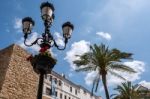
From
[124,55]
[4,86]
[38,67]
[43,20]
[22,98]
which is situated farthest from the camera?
[124,55]

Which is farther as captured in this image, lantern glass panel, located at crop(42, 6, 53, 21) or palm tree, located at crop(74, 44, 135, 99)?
palm tree, located at crop(74, 44, 135, 99)

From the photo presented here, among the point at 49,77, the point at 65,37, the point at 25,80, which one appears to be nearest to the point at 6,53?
the point at 25,80

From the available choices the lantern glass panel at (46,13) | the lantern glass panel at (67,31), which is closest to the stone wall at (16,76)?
the lantern glass panel at (67,31)

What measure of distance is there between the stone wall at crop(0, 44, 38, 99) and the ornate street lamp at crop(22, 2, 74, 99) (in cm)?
856

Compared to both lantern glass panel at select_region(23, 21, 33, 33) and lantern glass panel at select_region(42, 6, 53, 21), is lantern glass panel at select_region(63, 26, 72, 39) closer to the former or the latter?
lantern glass panel at select_region(42, 6, 53, 21)

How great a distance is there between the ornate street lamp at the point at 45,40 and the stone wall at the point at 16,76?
8561 mm

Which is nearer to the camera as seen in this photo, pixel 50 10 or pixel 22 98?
pixel 50 10

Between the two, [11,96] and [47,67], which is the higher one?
[11,96]

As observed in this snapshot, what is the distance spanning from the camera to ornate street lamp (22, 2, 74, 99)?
9078 millimetres

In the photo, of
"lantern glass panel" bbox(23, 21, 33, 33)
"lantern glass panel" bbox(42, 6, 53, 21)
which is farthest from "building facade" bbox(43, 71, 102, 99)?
"lantern glass panel" bbox(42, 6, 53, 21)

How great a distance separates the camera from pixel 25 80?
66.7 ft

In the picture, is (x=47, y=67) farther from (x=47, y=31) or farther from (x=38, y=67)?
(x=47, y=31)

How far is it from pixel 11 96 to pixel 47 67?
33.6 ft

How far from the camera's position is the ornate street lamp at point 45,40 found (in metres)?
9.08
